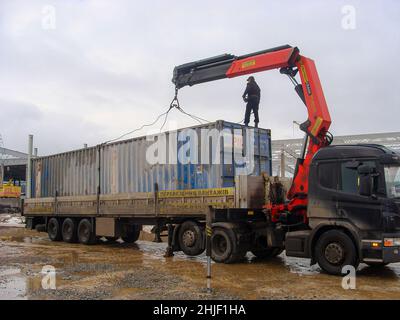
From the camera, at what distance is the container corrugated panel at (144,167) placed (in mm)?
11625

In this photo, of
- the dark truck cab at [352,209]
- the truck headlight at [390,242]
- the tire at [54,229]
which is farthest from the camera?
the tire at [54,229]

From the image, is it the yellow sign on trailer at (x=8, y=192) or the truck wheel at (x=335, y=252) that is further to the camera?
the yellow sign on trailer at (x=8, y=192)

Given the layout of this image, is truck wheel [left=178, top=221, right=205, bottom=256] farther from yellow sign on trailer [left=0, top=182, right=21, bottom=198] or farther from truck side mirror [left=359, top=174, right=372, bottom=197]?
yellow sign on trailer [left=0, top=182, right=21, bottom=198]

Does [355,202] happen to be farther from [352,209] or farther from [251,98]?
[251,98]

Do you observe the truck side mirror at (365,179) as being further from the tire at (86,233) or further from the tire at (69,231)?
the tire at (69,231)

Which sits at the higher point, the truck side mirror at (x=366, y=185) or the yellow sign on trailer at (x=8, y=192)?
the yellow sign on trailer at (x=8, y=192)

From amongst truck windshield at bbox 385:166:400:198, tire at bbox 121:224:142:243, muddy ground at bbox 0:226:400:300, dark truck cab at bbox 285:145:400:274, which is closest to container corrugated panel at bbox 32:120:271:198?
tire at bbox 121:224:142:243

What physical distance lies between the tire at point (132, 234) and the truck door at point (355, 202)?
808cm

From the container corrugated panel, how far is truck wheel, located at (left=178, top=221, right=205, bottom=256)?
1.03 m

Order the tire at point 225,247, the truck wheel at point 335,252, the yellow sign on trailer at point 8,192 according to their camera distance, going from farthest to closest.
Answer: the yellow sign on trailer at point 8,192 → the tire at point 225,247 → the truck wheel at point 335,252

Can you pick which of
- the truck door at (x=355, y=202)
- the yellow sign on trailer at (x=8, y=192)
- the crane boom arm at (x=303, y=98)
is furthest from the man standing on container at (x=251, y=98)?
the yellow sign on trailer at (x=8, y=192)

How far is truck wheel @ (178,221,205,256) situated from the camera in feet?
38.5

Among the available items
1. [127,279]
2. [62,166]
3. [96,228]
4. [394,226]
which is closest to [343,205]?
[394,226]
